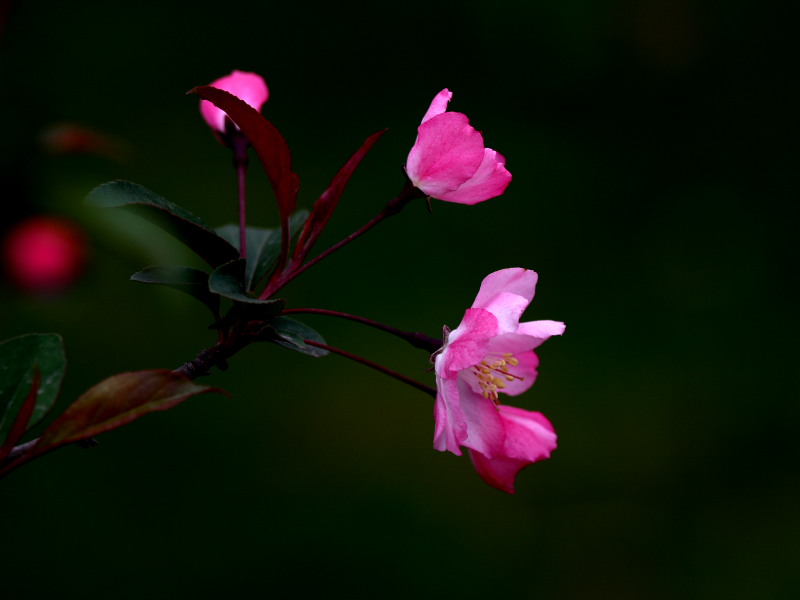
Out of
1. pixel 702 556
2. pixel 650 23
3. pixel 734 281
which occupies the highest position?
pixel 650 23

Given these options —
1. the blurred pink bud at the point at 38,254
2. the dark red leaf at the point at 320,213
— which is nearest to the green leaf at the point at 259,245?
the dark red leaf at the point at 320,213

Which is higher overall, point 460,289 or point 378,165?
point 378,165

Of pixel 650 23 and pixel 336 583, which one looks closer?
pixel 336 583

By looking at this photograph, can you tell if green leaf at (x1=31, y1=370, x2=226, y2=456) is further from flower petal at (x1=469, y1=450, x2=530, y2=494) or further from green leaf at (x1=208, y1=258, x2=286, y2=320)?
flower petal at (x1=469, y1=450, x2=530, y2=494)

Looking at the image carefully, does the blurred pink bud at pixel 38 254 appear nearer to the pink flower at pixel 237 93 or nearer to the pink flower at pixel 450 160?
the pink flower at pixel 237 93

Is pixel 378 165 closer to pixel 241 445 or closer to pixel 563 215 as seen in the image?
pixel 563 215

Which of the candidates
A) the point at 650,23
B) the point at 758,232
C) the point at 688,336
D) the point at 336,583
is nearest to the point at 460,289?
the point at 688,336

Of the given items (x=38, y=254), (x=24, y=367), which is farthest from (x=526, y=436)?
(x=38, y=254)

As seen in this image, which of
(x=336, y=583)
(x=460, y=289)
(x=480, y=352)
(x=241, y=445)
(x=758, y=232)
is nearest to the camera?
(x=480, y=352)
